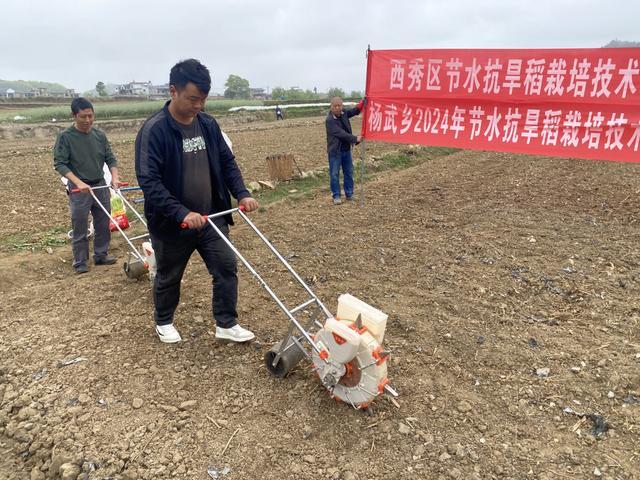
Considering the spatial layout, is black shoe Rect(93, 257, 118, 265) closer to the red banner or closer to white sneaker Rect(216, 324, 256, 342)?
white sneaker Rect(216, 324, 256, 342)

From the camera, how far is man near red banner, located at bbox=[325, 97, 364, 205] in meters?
8.10

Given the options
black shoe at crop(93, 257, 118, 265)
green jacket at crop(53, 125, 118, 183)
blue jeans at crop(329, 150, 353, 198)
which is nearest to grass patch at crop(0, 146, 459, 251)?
blue jeans at crop(329, 150, 353, 198)

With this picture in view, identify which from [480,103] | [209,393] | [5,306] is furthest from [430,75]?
[5,306]

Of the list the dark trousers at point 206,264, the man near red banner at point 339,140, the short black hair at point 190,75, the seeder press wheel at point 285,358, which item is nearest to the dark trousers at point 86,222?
the dark trousers at point 206,264

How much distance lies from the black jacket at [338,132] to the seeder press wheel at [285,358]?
541 centimetres

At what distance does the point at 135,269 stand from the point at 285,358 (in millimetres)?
2701

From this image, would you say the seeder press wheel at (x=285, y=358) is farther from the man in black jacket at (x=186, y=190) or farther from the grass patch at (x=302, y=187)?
the grass patch at (x=302, y=187)

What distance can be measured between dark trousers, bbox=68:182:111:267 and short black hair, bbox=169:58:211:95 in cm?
303

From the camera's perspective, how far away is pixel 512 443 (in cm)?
291

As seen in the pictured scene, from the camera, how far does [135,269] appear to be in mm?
5250

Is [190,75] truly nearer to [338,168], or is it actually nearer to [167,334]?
[167,334]

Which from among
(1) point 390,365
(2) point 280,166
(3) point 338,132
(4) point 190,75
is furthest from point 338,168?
(4) point 190,75

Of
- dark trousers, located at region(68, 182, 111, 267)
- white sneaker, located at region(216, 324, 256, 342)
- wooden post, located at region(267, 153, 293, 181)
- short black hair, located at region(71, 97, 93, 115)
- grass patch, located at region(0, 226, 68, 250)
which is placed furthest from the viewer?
wooden post, located at region(267, 153, 293, 181)

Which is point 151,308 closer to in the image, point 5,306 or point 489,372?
point 5,306
